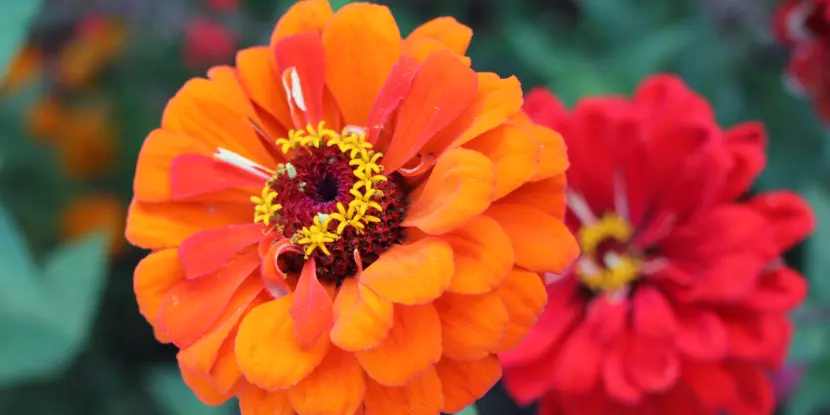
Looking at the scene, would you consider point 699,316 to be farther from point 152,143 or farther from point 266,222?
point 152,143

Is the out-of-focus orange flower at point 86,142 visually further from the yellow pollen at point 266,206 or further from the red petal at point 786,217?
the red petal at point 786,217

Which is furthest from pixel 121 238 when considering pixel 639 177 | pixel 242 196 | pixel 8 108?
pixel 639 177

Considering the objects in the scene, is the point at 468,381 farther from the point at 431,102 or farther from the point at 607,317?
the point at 607,317

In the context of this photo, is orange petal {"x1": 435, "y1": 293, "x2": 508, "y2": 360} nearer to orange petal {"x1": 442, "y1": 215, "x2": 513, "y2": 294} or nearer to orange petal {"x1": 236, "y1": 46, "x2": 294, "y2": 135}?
orange petal {"x1": 442, "y1": 215, "x2": 513, "y2": 294}

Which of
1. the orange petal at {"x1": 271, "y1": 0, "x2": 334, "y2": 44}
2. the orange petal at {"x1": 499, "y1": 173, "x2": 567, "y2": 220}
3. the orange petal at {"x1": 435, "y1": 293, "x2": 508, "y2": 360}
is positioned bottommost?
the orange petal at {"x1": 435, "y1": 293, "x2": 508, "y2": 360}

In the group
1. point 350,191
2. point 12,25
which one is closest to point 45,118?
point 12,25

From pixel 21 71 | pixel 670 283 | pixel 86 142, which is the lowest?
pixel 86 142

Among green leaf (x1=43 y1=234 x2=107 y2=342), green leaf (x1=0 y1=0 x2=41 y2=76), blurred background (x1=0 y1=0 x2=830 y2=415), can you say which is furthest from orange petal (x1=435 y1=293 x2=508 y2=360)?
green leaf (x1=43 y1=234 x2=107 y2=342)

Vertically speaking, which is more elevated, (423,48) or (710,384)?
(423,48)
